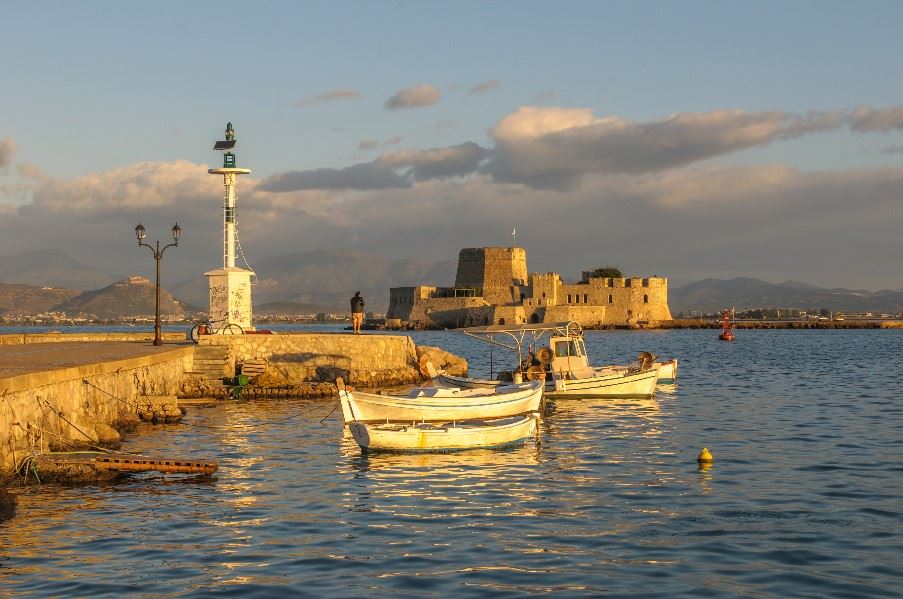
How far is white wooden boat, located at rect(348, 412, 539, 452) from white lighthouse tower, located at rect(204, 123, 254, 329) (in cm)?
1637

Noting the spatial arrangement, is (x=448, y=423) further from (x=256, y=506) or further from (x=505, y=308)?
(x=505, y=308)

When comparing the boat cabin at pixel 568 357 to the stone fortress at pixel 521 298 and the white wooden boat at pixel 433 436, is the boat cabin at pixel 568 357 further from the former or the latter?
the stone fortress at pixel 521 298

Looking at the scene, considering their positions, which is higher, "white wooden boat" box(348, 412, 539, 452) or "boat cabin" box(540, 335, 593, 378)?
"boat cabin" box(540, 335, 593, 378)

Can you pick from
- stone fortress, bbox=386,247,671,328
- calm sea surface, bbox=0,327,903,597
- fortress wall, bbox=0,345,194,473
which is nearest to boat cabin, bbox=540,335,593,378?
calm sea surface, bbox=0,327,903,597

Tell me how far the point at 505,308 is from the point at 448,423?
93337 millimetres

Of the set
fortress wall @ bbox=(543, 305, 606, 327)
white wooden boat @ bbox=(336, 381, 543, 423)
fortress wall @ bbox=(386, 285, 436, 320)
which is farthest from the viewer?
fortress wall @ bbox=(386, 285, 436, 320)

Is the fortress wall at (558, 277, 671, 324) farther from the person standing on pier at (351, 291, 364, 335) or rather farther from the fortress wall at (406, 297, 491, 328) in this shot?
the person standing on pier at (351, 291, 364, 335)

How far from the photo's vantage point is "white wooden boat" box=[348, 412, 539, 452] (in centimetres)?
1848

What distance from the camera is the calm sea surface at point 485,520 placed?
995 cm

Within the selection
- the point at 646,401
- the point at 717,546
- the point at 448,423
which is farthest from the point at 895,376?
the point at 717,546

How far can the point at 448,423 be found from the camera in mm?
20828

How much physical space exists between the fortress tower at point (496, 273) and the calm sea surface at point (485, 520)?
3905 inches

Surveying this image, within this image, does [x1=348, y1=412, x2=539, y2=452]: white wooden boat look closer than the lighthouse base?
Yes

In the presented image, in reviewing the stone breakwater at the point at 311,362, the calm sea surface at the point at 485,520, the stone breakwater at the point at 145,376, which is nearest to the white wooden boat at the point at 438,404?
the calm sea surface at the point at 485,520
